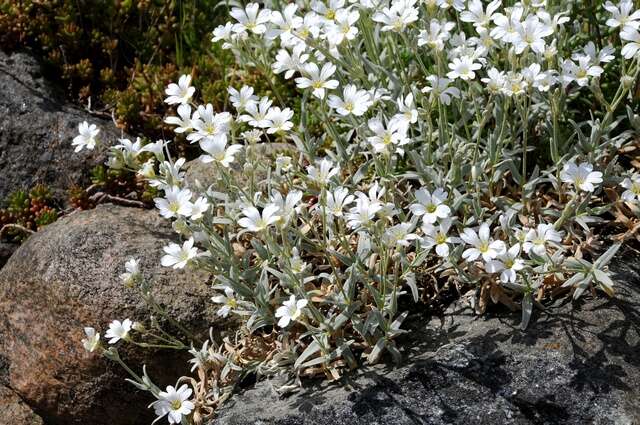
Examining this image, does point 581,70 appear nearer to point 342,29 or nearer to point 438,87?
point 438,87

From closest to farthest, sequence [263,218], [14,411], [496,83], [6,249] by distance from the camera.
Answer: [263,218] → [496,83] → [14,411] → [6,249]

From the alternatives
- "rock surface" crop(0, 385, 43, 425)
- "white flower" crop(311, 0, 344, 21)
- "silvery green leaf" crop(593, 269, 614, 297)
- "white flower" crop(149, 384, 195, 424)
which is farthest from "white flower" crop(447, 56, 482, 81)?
"rock surface" crop(0, 385, 43, 425)

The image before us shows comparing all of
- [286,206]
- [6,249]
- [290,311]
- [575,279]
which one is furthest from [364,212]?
[6,249]

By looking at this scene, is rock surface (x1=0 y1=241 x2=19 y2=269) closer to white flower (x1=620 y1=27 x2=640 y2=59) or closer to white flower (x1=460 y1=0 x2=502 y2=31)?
white flower (x1=460 y1=0 x2=502 y2=31)

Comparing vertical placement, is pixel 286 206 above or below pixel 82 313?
above

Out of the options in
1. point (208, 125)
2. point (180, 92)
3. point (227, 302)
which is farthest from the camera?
point (180, 92)
